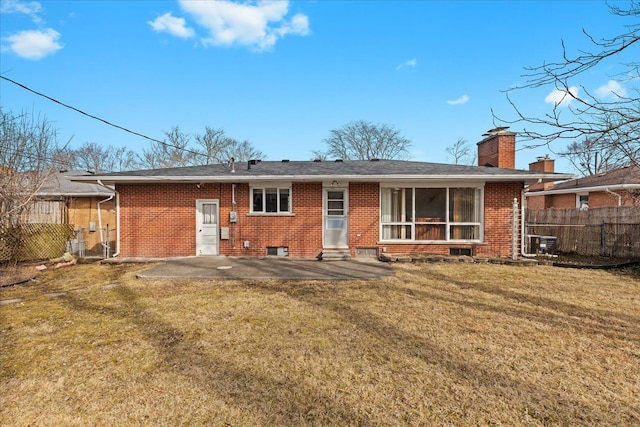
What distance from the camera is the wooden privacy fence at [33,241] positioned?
9.44 metres

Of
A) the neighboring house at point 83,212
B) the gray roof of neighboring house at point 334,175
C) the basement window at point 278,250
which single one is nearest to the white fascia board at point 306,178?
the gray roof of neighboring house at point 334,175

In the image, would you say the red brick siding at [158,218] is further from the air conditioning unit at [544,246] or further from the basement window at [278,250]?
the air conditioning unit at [544,246]

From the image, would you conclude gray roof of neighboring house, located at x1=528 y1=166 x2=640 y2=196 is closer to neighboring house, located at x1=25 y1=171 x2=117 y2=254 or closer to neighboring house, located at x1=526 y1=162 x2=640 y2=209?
neighboring house, located at x1=526 y1=162 x2=640 y2=209

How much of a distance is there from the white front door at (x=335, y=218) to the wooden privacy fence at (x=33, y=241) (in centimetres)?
911

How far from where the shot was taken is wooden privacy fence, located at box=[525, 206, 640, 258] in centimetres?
1176

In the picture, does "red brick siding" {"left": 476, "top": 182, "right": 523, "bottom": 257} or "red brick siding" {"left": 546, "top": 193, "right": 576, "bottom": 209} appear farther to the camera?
"red brick siding" {"left": 546, "top": 193, "right": 576, "bottom": 209}

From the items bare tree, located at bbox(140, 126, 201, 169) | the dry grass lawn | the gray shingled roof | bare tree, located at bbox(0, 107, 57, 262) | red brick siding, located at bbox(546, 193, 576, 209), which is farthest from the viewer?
bare tree, located at bbox(140, 126, 201, 169)

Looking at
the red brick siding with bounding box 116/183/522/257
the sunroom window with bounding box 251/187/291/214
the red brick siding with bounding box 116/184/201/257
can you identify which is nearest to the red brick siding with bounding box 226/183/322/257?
the red brick siding with bounding box 116/183/522/257

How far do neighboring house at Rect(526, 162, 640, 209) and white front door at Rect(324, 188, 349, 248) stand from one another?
11221mm

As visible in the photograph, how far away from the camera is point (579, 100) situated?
3225mm

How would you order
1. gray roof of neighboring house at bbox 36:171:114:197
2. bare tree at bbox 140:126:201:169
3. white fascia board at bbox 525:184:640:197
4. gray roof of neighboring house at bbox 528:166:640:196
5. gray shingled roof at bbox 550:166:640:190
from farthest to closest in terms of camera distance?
bare tree at bbox 140:126:201:169 → gray shingled roof at bbox 550:166:640:190 → gray roof of neighboring house at bbox 528:166:640:196 → white fascia board at bbox 525:184:640:197 → gray roof of neighboring house at bbox 36:171:114:197

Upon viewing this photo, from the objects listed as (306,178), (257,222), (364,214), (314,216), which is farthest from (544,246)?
(257,222)

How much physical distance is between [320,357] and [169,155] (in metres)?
36.7

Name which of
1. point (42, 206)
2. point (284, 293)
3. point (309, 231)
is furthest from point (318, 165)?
point (42, 206)
